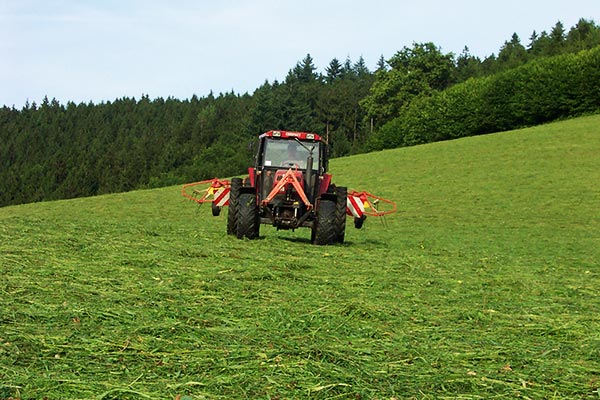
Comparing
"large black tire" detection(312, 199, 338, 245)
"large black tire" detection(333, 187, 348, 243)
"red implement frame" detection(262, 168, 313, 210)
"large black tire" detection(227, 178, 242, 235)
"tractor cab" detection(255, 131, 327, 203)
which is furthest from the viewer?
"tractor cab" detection(255, 131, 327, 203)

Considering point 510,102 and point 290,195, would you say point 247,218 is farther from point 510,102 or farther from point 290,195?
point 510,102

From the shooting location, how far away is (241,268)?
7648 millimetres

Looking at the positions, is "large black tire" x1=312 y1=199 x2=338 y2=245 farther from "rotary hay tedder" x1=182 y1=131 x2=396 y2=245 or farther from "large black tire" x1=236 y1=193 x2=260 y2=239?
"large black tire" x1=236 y1=193 x2=260 y2=239

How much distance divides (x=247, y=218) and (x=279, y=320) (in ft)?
23.5

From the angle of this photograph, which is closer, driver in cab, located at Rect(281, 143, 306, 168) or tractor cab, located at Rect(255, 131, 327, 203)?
tractor cab, located at Rect(255, 131, 327, 203)

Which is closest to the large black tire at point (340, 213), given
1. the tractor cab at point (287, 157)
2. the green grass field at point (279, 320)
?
the tractor cab at point (287, 157)

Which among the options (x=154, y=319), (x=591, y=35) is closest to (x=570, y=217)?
(x=154, y=319)

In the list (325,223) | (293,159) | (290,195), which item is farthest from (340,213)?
(293,159)

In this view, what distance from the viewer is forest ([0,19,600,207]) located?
162ft

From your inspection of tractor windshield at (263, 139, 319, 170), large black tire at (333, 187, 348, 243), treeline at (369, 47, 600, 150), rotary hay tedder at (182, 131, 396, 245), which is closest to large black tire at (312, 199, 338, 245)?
rotary hay tedder at (182, 131, 396, 245)

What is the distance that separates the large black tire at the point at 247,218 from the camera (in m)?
12.1

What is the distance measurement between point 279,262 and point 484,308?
122 inches

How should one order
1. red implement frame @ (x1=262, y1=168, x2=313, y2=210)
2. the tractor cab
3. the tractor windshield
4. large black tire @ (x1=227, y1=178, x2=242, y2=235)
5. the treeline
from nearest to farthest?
red implement frame @ (x1=262, y1=168, x2=313, y2=210) < large black tire @ (x1=227, y1=178, x2=242, y2=235) < the tractor cab < the tractor windshield < the treeline

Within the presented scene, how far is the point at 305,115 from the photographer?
80625 mm
